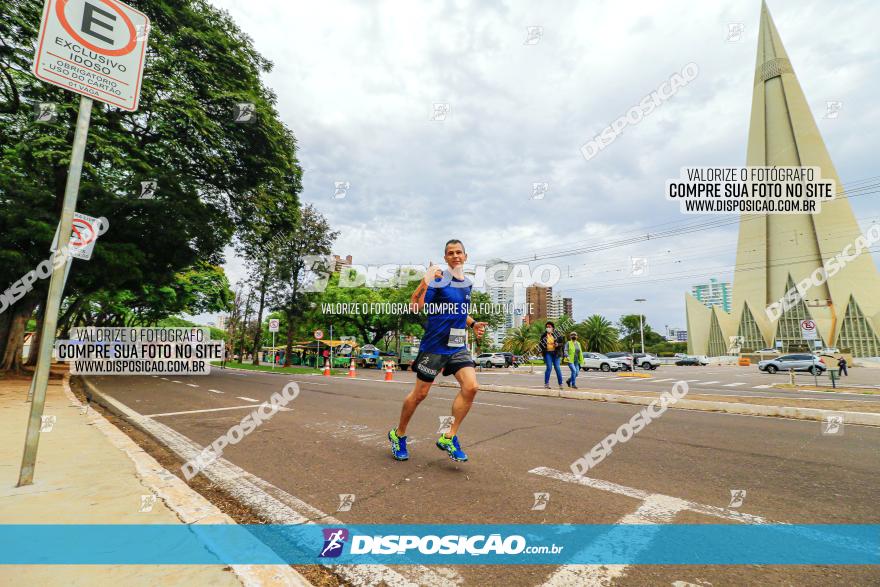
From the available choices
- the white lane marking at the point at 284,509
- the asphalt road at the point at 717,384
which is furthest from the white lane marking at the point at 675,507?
the asphalt road at the point at 717,384

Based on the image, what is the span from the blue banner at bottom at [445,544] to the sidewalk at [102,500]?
0.09 m

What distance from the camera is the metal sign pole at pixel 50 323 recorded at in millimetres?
2994

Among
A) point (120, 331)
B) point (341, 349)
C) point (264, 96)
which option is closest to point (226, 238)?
point (264, 96)

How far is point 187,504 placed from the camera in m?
2.65

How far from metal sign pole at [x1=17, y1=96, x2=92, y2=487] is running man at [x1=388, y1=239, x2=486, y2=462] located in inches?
110

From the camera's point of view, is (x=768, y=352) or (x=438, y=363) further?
(x=768, y=352)

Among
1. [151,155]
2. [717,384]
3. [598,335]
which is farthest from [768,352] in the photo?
[151,155]

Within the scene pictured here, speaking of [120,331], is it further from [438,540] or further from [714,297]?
[714,297]

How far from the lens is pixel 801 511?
2.72m

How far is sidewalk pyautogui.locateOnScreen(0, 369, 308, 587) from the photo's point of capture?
1.80m

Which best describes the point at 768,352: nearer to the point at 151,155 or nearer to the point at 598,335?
the point at 598,335

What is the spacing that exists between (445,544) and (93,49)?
15.5ft

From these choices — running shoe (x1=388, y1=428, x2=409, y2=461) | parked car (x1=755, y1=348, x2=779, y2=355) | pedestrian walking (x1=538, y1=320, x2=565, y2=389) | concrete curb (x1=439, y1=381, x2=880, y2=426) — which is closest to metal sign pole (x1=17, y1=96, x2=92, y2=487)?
running shoe (x1=388, y1=428, x2=409, y2=461)

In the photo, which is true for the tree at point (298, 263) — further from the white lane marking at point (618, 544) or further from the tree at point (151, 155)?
the white lane marking at point (618, 544)
